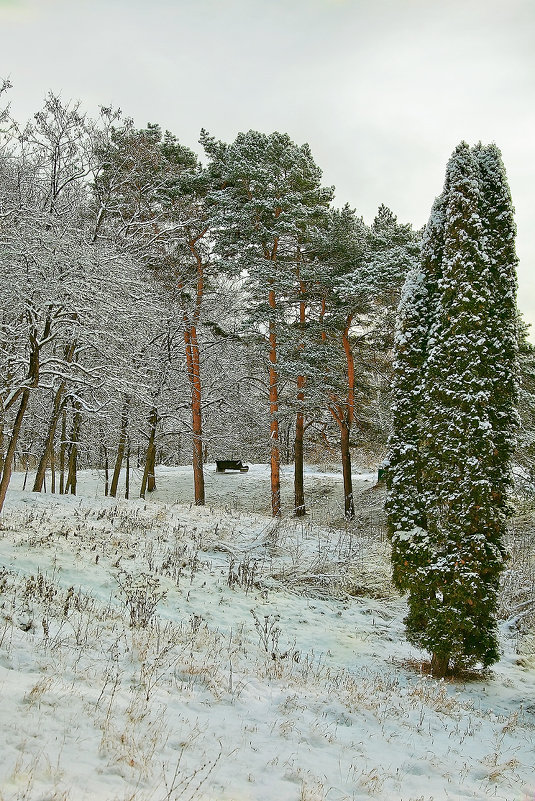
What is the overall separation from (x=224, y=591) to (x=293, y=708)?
14.5ft

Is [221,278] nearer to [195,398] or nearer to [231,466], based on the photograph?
[195,398]

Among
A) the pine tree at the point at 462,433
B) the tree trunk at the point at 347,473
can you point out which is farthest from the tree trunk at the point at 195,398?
the pine tree at the point at 462,433

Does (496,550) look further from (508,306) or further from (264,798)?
(264,798)

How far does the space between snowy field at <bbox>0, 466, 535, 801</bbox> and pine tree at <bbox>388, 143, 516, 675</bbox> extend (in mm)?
1003

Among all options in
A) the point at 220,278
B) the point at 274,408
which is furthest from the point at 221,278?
the point at 274,408

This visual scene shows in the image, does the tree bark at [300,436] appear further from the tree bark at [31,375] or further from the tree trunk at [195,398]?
the tree bark at [31,375]

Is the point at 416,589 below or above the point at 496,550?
below

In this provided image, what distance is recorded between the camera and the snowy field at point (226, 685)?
340 centimetres

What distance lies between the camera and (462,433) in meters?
7.43

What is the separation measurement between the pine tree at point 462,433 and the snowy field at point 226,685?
1.00 metres

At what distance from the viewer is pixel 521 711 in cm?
630

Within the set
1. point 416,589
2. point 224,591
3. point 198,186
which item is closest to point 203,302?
point 198,186

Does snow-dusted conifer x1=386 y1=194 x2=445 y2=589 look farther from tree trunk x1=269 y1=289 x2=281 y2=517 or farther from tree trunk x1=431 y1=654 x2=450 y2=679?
tree trunk x1=269 y1=289 x2=281 y2=517

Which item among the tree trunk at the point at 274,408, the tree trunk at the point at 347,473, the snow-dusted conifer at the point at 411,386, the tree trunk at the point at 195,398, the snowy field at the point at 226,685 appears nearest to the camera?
the snowy field at the point at 226,685
